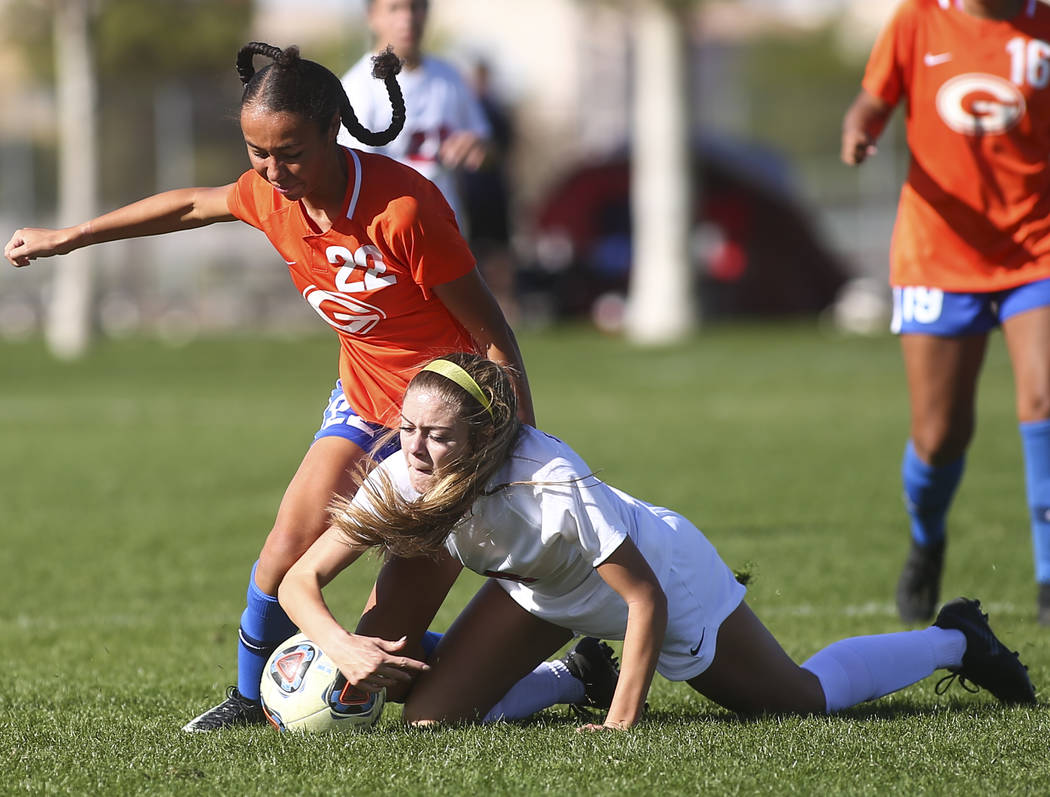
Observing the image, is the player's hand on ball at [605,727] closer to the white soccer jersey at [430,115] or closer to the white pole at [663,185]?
the white soccer jersey at [430,115]

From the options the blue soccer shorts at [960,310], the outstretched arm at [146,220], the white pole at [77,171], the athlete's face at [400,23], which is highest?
the athlete's face at [400,23]

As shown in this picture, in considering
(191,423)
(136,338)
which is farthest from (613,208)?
(191,423)

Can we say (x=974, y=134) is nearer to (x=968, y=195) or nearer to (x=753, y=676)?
(x=968, y=195)

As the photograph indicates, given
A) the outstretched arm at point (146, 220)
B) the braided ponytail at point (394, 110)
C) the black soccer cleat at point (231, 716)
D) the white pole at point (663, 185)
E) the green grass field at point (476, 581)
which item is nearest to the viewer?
the green grass field at point (476, 581)

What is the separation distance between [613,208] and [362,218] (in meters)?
21.6

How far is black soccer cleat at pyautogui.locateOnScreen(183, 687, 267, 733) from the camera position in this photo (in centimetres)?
415

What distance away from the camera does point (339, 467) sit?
4203mm

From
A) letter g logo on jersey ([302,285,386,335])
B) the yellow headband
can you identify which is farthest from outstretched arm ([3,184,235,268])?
the yellow headband

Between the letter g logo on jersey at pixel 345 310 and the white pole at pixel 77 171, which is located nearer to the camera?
the letter g logo on jersey at pixel 345 310

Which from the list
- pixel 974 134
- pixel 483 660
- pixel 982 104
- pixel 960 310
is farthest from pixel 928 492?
pixel 483 660

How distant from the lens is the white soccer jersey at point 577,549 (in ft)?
12.5

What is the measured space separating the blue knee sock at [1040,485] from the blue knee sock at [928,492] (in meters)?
0.32

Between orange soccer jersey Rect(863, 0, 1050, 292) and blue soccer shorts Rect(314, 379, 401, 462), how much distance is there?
7.55 ft

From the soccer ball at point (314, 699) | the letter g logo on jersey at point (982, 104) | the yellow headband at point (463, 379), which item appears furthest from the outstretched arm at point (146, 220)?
the letter g logo on jersey at point (982, 104)
